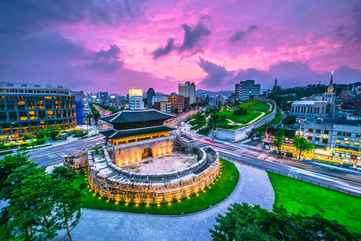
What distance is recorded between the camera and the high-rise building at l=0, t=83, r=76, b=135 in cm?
6275

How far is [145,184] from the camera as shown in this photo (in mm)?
26234

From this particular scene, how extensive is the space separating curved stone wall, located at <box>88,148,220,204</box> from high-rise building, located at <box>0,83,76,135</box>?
57.5 metres

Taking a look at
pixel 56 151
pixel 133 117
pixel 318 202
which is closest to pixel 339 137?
pixel 318 202

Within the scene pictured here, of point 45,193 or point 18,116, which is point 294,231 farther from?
point 18,116

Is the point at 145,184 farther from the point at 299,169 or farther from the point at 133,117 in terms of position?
the point at 299,169

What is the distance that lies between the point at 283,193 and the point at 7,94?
3662 inches

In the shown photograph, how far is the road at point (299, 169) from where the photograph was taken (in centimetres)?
3169

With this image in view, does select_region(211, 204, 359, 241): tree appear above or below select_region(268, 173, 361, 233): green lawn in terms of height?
above

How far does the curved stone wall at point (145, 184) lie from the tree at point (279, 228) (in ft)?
51.5

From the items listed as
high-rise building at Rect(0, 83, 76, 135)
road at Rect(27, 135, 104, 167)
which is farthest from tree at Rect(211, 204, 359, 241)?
high-rise building at Rect(0, 83, 76, 135)

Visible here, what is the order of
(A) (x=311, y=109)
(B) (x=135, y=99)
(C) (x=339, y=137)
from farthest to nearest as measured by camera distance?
(B) (x=135, y=99) → (A) (x=311, y=109) → (C) (x=339, y=137)

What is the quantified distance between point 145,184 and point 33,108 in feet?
233

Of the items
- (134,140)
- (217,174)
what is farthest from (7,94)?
(217,174)

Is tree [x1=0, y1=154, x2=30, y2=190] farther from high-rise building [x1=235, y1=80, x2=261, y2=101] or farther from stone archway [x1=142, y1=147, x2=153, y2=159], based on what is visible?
high-rise building [x1=235, y1=80, x2=261, y2=101]
